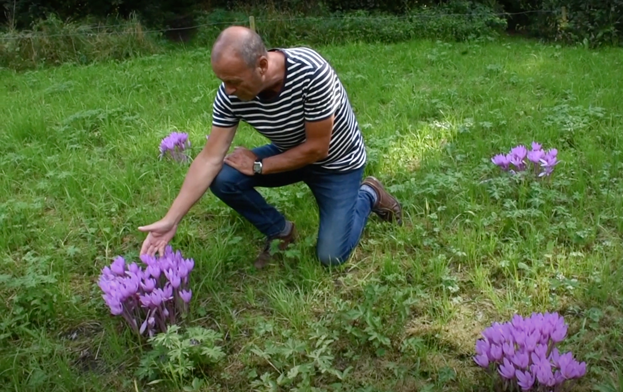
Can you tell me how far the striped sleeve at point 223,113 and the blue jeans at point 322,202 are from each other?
9.6 inches

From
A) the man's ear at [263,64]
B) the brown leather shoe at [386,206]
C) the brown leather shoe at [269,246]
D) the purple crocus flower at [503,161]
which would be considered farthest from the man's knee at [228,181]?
the purple crocus flower at [503,161]

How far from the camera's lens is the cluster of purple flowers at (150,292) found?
98.9 inches

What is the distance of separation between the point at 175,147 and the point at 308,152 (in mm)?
1806

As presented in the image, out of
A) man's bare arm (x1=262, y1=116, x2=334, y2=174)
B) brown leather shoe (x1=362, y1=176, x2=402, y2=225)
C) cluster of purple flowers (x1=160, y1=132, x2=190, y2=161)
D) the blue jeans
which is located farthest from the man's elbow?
cluster of purple flowers (x1=160, y1=132, x2=190, y2=161)

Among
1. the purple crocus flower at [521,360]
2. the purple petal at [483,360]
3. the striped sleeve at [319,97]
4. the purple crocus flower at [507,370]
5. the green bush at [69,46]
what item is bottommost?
the green bush at [69,46]

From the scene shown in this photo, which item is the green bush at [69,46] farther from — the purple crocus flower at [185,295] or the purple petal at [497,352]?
the purple petal at [497,352]

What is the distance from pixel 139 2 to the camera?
1347 centimetres

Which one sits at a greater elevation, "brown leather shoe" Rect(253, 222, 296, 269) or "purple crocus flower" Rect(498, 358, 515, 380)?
"purple crocus flower" Rect(498, 358, 515, 380)

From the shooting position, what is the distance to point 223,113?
295 cm

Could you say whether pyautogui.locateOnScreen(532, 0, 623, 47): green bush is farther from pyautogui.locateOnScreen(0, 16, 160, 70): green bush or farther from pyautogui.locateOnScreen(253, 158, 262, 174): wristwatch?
pyautogui.locateOnScreen(253, 158, 262, 174): wristwatch

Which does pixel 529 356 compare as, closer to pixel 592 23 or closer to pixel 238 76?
pixel 238 76

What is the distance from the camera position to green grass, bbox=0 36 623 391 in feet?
7.99

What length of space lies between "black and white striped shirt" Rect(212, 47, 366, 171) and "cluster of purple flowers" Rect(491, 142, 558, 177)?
1.15 meters

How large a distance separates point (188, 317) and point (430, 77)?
480 centimetres
